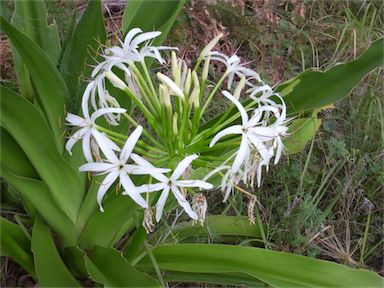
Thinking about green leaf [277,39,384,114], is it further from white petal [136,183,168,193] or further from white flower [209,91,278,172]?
white petal [136,183,168,193]

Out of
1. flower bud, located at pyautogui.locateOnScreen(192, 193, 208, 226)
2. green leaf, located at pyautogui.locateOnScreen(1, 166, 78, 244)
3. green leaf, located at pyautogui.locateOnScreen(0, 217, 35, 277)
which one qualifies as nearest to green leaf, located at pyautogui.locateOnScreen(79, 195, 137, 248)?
green leaf, located at pyautogui.locateOnScreen(1, 166, 78, 244)

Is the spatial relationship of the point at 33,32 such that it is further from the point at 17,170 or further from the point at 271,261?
the point at 271,261

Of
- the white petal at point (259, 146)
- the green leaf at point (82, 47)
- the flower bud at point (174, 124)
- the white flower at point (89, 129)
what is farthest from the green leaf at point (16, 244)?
the white petal at point (259, 146)

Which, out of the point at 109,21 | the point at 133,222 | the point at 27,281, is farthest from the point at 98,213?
the point at 109,21

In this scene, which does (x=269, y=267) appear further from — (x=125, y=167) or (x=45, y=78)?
(x=45, y=78)

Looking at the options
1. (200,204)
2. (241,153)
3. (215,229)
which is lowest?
(215,229)

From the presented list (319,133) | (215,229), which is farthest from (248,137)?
(319,133)
